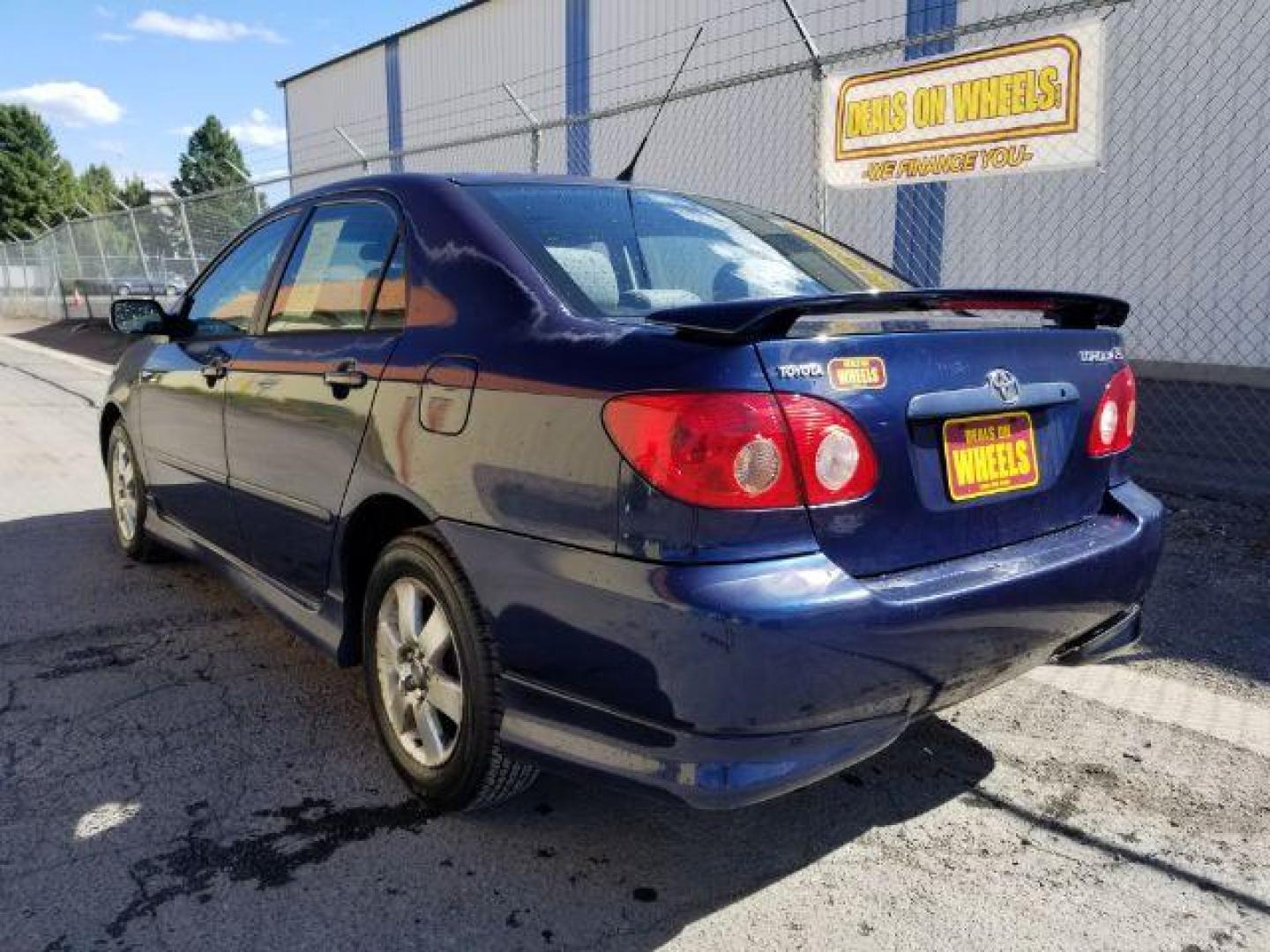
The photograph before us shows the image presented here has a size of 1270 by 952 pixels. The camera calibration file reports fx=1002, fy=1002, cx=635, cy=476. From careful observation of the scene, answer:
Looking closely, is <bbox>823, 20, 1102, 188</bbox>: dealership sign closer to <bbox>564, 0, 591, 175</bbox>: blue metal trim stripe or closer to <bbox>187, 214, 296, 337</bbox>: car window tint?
<bbox>187, 214, 296, 337</bbox>: car window tint

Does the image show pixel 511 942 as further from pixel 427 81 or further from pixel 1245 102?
pixel 427 81

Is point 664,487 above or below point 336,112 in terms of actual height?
below

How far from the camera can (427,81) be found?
20.9 metres

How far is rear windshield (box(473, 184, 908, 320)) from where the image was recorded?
2.49 m

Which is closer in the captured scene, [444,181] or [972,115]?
[444,181]

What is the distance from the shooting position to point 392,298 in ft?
8.92

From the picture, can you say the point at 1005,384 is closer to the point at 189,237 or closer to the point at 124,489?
the point at 124,489

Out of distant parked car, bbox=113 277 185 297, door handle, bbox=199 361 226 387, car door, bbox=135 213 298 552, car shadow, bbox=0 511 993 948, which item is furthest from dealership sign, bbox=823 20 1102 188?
distant parked car, bbox=113 277 185 297

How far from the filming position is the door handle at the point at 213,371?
139 inches

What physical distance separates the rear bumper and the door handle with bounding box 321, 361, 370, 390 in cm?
58

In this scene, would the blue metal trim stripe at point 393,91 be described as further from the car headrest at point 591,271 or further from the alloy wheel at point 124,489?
the car headrest at point 591,271

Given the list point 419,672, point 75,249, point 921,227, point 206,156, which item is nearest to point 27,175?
point 206,156

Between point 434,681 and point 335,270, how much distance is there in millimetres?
1330

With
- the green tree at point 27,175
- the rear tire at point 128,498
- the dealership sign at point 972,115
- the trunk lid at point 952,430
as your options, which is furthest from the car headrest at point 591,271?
the green tree at point 27,175
